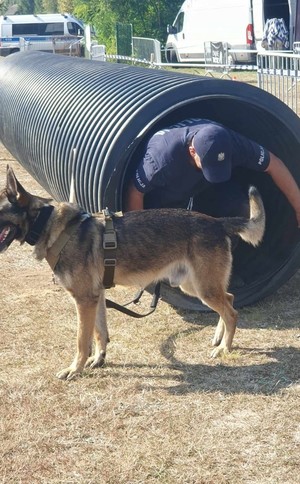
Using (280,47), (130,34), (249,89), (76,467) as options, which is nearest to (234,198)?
(249,89)

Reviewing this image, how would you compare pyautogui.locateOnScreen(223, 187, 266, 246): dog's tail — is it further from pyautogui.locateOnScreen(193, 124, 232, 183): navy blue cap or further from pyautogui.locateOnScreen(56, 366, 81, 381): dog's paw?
pyautogui.locateOnScreen(56, 366, 81, 381): dog's paw

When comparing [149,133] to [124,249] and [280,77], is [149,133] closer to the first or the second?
[124,249]

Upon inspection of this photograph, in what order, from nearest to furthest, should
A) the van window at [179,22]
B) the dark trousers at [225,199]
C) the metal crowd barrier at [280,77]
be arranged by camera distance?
1. the dark trousers at [225,199]
2. the metal crowd barrier at [280,77]
3. the van window at [179,22]

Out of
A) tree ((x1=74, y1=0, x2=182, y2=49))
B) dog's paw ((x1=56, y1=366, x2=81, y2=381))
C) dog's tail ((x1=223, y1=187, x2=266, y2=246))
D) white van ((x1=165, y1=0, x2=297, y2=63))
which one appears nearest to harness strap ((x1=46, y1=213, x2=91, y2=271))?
dog's paw ((x1=56, y1=366, x2=81, y2=381))

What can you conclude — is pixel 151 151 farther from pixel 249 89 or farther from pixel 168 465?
pixel 168 465

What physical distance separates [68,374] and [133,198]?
1.63 meters

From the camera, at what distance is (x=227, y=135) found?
5324 mm

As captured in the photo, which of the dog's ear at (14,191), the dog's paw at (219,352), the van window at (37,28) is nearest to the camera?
the dog's ear at (14,191)

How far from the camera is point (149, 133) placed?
6.06m

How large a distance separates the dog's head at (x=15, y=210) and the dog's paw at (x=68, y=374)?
3.10ft

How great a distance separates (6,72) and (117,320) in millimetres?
7648

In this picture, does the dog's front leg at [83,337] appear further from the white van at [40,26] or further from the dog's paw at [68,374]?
the white van at [40,26]

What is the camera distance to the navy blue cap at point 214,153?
204 inches

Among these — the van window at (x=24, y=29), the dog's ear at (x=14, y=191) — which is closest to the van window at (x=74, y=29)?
the van window at (x=24, y=29)
